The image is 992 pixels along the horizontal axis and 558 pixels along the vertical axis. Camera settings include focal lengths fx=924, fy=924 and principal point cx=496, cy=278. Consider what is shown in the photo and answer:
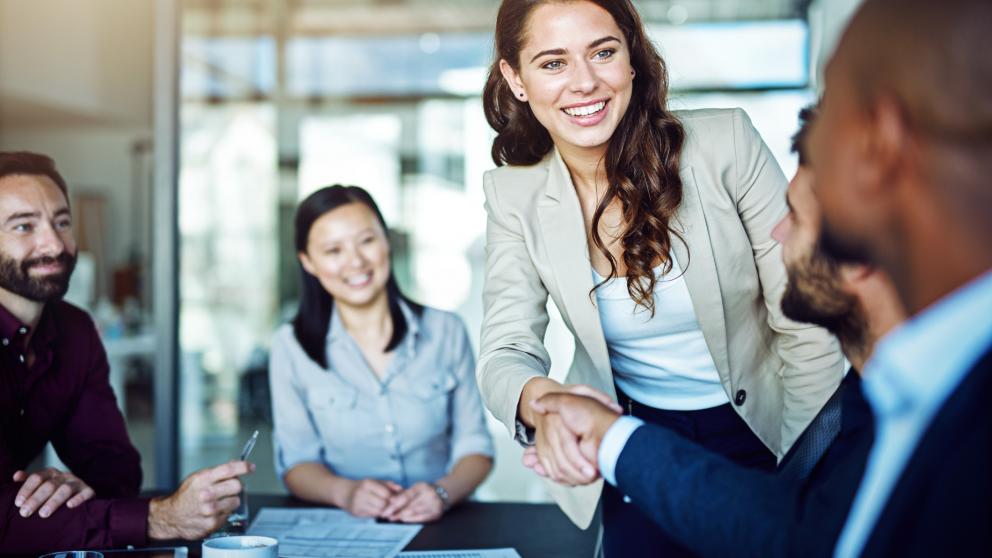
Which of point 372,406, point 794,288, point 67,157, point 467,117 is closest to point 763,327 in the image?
point 794,288

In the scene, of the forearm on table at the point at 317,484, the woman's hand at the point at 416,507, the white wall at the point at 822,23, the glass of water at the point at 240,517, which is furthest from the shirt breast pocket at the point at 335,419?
the white wall at the point at 822,23

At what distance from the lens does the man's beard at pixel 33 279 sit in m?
1.89

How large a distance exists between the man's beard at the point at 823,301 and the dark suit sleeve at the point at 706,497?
0.70 ft

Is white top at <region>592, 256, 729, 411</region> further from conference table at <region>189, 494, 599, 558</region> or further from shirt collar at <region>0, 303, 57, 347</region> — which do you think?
shirt collar at <region>0, 303, 57, 347</region>

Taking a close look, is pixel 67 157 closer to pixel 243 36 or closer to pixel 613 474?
pixel 243 36

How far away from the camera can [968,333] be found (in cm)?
80

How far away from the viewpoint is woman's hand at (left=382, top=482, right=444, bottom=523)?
6.23 feet

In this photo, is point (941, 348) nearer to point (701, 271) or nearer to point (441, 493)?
point (701, 271)

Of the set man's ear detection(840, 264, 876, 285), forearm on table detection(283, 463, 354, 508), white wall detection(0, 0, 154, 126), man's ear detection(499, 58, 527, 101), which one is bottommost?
forearm on table detection(283, 463, 354, 508)

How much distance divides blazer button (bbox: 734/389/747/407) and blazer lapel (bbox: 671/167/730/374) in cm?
5

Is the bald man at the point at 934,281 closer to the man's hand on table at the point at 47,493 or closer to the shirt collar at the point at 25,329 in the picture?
the man's hand on table at the point at 47,493

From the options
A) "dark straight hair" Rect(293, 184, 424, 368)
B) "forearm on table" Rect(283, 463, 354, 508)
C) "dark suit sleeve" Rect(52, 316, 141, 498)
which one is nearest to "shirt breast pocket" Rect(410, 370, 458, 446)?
"dark straight hair" Rect(293, 184, 424, 368)

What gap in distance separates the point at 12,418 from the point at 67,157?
30.0 feet

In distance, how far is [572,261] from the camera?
192cm
